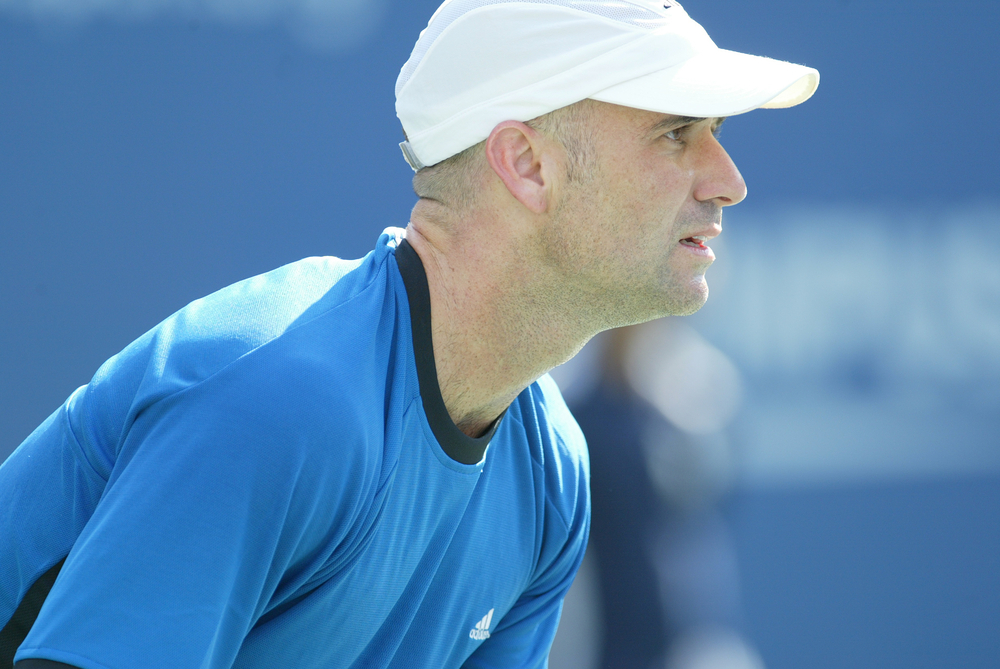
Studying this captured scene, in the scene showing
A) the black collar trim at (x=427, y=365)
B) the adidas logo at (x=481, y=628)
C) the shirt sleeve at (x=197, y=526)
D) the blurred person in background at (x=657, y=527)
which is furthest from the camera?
the blurred person in background at (x=657, y=527)

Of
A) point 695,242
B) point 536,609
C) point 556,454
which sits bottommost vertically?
point 536,609

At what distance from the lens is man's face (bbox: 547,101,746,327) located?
46.3 inches

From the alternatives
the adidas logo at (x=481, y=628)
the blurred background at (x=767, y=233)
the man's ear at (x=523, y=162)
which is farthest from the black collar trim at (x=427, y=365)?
the blurred background at (x=767, y=233)

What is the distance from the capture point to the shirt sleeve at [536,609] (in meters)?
1.41

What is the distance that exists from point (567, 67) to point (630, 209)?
187 millimetres

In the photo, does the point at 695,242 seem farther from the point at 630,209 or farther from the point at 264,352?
the point at 264,352

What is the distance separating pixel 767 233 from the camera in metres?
2.83

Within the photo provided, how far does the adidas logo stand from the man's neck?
0.98 ft

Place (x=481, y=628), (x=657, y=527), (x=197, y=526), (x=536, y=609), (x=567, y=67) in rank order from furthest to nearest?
(x=657, y=527), (x=536, y=609), (x=481, y=628), (x=567, y=67), (x=197, y=526)

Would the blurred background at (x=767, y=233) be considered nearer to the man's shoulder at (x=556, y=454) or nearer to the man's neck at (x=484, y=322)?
the man's shoulder at (x=556, y=454)

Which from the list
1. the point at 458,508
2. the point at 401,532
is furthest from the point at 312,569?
the point at 458,508

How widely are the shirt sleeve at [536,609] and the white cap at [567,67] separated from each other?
55cm

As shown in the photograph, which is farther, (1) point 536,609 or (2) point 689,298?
(1) point 536,609

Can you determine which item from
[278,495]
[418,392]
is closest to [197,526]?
[278,495]
